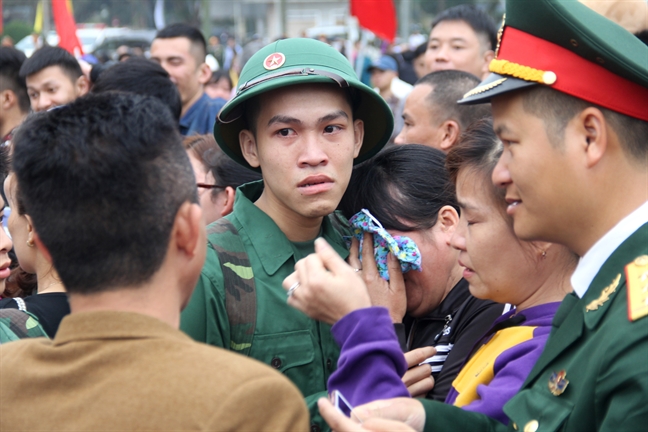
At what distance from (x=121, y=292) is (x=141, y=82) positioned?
4.70m

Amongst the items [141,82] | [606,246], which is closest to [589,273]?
[606,246]

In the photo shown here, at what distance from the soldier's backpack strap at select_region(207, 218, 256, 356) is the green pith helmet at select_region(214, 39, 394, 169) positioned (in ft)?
1.71

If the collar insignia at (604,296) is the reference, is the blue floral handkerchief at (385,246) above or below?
below

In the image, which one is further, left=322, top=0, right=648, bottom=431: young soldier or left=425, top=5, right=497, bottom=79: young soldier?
left=425, top=5, right=497, bottom=79: young soldier

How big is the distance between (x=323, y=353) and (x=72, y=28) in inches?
315

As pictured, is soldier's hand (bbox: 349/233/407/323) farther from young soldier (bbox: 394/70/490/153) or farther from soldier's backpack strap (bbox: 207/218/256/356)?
young soldier (bbox: 394/70/490/153)

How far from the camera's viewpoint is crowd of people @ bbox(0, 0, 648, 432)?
161 cm

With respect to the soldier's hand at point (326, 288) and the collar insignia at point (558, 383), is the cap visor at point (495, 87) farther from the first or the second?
the collar insignia at point (558, 383)

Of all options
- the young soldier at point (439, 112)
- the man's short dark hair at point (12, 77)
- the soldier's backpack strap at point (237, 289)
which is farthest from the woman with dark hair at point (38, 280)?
the man's short dark hair at point (12, 77)

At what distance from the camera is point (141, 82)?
6094 mm

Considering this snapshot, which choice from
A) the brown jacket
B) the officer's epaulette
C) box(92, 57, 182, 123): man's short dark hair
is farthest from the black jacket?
box(92, 57, 182, 123): man's short dark hair

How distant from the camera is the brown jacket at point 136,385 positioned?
4.95 feet

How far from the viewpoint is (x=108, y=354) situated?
1.59 meters

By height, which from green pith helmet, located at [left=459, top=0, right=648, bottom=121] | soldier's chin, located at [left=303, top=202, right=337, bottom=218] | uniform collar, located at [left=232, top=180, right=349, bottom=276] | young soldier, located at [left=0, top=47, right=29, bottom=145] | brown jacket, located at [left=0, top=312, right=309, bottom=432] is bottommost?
young soldier, located at [left=0, top=47, right=29, bottom=145]
